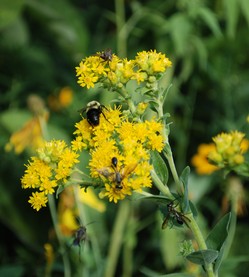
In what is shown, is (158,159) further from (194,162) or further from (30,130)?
(194,162)

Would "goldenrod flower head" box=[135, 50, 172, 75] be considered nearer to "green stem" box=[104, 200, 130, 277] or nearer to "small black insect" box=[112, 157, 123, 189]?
"small black insect" box=[112, 157, 123, 189]

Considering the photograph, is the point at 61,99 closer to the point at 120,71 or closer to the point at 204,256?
the point at 120,71

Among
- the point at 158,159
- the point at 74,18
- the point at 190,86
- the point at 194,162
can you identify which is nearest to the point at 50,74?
the point at 74,18

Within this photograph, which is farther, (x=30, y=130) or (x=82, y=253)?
(x=30, y=130)

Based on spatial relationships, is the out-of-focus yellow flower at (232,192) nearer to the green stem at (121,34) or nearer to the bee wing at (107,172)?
the green stem at (121,34)

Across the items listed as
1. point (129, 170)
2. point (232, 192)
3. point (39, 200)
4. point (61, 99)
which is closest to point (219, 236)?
point (129, 170)
